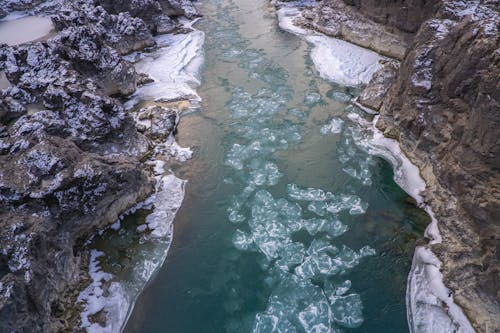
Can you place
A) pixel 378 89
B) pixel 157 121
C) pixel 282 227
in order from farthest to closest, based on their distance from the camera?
pixel 378 89 → pixel 157 121 → pixel 282 227

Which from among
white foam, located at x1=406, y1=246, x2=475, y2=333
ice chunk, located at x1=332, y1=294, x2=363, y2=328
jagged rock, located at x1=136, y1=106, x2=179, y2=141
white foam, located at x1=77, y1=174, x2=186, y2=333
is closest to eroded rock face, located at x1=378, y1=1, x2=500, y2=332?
white foam, located at x1=406, y1=246, x2=475, y2=333

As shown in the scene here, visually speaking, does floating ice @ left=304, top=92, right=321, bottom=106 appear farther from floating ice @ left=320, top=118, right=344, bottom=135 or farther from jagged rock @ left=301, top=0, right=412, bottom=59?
jagged rock @ left=301, top=0, right=412, bottom=59

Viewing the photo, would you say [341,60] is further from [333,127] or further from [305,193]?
[305,193]

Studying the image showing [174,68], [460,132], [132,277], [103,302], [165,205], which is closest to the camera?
[103,302]

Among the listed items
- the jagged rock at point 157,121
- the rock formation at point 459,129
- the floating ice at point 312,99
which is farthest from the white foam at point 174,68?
the rock formation at point 459,129

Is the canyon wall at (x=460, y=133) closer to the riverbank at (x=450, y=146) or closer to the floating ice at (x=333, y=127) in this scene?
the riverbank at (x=450, y=146)

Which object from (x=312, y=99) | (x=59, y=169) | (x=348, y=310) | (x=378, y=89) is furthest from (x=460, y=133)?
(x=59, y=169)
